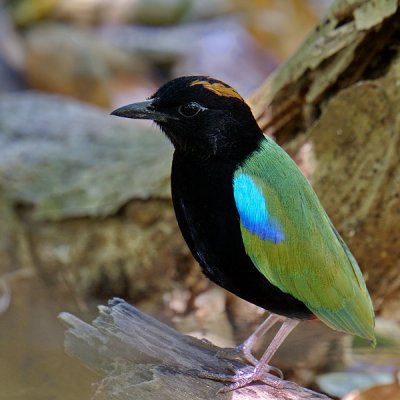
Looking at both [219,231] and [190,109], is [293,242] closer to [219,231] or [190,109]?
[219,231]

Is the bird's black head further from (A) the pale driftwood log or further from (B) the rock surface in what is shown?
(B) the rock surface

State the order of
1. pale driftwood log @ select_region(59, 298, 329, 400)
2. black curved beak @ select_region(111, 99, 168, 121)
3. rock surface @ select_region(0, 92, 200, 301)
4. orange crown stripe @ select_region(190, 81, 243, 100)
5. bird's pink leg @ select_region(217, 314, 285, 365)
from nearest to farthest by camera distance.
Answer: pale driftwood log @ select_region(59, 298, 329, 400) < orange crown stripe @ select_region(190, 81, 243, 100) < black curved beak @ select_region(111, 99, 168, 121) < bird's pink leg @ select_region(217, 314, 285, 365) < rock surface @ select_region(0, 92, 200, 301)

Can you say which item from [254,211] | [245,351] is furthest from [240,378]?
[254,211]

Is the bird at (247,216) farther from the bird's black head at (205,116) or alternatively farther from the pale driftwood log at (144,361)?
the pale driftwood log at (144,361)

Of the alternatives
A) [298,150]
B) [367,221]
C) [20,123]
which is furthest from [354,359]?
[20,123]

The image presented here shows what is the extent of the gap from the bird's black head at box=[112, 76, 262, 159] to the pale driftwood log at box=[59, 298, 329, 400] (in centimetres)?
95

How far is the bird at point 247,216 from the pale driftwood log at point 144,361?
0.11 m

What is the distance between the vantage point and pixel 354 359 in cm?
634

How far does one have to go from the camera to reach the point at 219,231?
4203 millimetres

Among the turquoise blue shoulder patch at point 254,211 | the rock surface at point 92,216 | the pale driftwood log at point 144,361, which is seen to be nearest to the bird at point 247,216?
the turquoise blue shoulder patch at point 254,211

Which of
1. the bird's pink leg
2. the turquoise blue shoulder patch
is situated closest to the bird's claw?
the bird's pink leg

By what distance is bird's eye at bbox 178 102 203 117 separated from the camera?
14.1 feet

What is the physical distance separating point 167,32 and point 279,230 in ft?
30.3

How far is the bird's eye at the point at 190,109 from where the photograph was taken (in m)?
4.30
